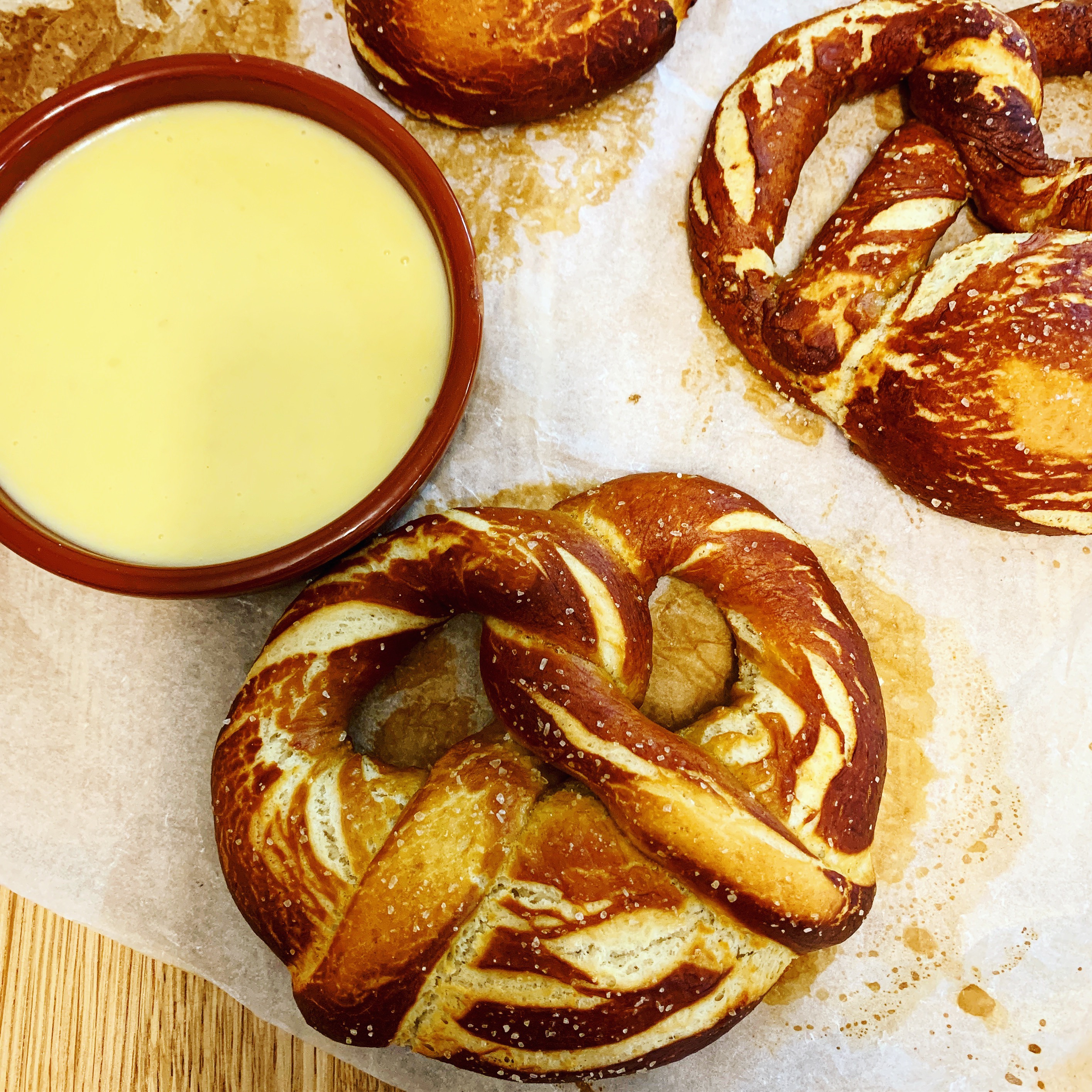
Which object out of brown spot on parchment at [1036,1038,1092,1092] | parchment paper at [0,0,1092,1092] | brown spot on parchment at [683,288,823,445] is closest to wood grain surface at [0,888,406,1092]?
parchment paper at [0,0,1092,1092]

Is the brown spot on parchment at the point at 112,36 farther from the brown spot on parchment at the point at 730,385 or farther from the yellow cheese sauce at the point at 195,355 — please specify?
the brown spot on parchment at the point at 730,385

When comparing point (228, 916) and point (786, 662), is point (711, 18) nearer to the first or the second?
point (786, 662)

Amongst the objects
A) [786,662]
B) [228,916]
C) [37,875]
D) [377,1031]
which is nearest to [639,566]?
[786,662]

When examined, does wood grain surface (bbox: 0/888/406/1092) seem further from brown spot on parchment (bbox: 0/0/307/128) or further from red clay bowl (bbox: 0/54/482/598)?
brown spot on parchment (bbox: 0/0/307/128)

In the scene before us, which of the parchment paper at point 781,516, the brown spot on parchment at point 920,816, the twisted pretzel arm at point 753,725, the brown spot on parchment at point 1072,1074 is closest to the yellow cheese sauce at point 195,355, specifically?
the parchment paper at point 781,516

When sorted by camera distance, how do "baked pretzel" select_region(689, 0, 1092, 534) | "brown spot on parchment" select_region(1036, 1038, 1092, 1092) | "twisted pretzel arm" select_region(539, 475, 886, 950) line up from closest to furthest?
"twisted pretzel arm" select_region(539, 475, 886, 950), "baked pretzel" select_region(689, 0, 1092, 534), "brown spot on parchment" select_region(1036, 1038, 1092, 1092)

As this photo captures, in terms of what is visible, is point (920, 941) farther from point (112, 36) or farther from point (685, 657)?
point (112, 36)
